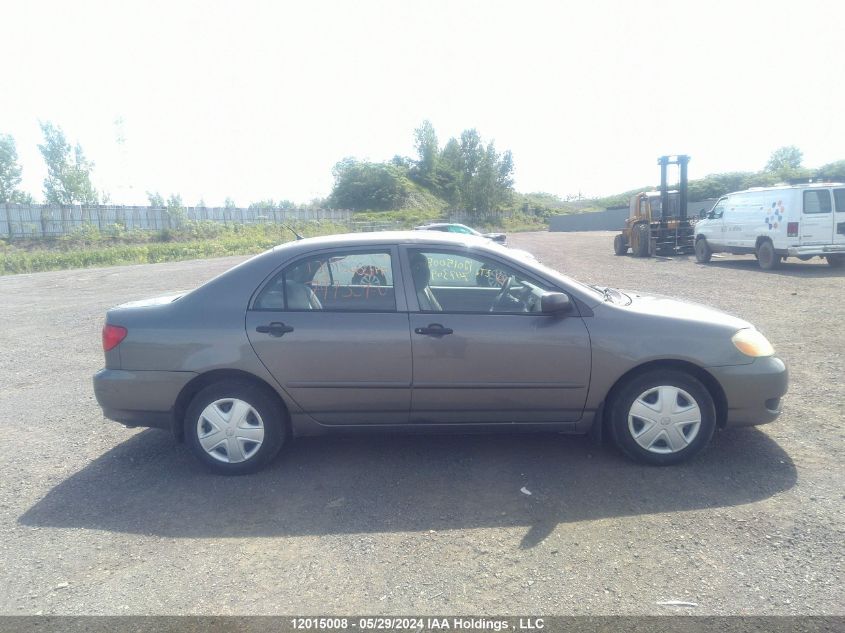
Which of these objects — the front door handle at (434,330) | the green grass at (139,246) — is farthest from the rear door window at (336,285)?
the green grass at (139,246)

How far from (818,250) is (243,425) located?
16.1 metres

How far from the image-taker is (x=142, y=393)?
14.4 ft

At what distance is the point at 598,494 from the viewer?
3949 millimetres

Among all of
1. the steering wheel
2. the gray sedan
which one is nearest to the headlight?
the gray sedan

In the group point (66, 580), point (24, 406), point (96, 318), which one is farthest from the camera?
point (96, 318)

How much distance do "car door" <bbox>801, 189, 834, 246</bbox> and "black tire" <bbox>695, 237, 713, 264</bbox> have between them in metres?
3.98

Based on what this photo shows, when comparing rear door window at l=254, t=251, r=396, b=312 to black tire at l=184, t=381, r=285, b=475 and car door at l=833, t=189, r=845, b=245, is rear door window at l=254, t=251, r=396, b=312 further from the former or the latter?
car door at l=833, t=189, r=845, b=245

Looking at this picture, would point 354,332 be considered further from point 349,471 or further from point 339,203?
point 339,203

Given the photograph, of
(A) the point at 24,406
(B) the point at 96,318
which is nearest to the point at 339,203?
(B) the point at 96,318

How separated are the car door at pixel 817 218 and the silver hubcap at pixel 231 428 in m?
15.9

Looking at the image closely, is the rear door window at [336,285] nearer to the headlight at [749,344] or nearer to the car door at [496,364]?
the car door at [496,364]

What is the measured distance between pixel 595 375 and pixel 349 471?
1.76m

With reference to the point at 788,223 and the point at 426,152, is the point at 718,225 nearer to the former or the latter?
the point at 788,223

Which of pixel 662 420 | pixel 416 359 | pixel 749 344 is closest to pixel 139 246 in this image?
pixel 416 359
